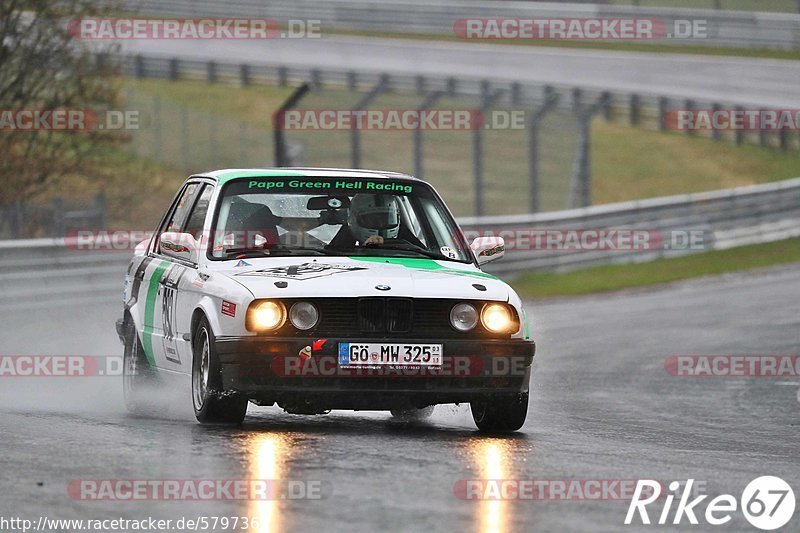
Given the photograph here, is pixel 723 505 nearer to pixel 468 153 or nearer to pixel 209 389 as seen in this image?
pixel 209 389

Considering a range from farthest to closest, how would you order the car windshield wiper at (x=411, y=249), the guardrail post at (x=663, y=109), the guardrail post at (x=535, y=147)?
1. the guardrail post at (x=663, y=109)
2. the guardrail post at (x=535, y=147)
3. the car windshield wiper at (x=411, y=249)

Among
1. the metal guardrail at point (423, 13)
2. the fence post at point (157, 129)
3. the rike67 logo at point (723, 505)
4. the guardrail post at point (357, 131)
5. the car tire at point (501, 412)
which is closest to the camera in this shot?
the rike67 logo at point (723, 505)

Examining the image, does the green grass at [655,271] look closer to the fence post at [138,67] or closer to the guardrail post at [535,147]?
the guardrail post at [535,147]

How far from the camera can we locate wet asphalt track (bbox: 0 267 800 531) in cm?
677

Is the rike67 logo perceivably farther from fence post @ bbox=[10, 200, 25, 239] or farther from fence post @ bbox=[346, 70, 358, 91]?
fence post @ bbox=[346, 70, 358, 91]

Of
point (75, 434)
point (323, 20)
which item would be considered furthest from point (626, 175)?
point (75, 434)

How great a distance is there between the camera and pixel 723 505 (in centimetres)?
722

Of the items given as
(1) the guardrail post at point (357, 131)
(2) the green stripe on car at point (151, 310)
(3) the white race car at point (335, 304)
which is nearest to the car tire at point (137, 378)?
(2) the green stripe on car at point (151, 310)

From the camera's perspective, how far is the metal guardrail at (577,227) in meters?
20.2

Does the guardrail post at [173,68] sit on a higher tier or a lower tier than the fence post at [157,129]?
higher

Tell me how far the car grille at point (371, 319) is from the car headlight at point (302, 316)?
0.03m

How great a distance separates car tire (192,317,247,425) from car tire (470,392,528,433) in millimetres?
1347

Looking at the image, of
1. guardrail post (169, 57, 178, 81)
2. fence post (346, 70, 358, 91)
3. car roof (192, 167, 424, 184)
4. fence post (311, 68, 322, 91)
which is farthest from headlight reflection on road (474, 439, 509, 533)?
guardrail post (169, 57, 178, 81)

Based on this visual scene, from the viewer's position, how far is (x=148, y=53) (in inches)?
1950
